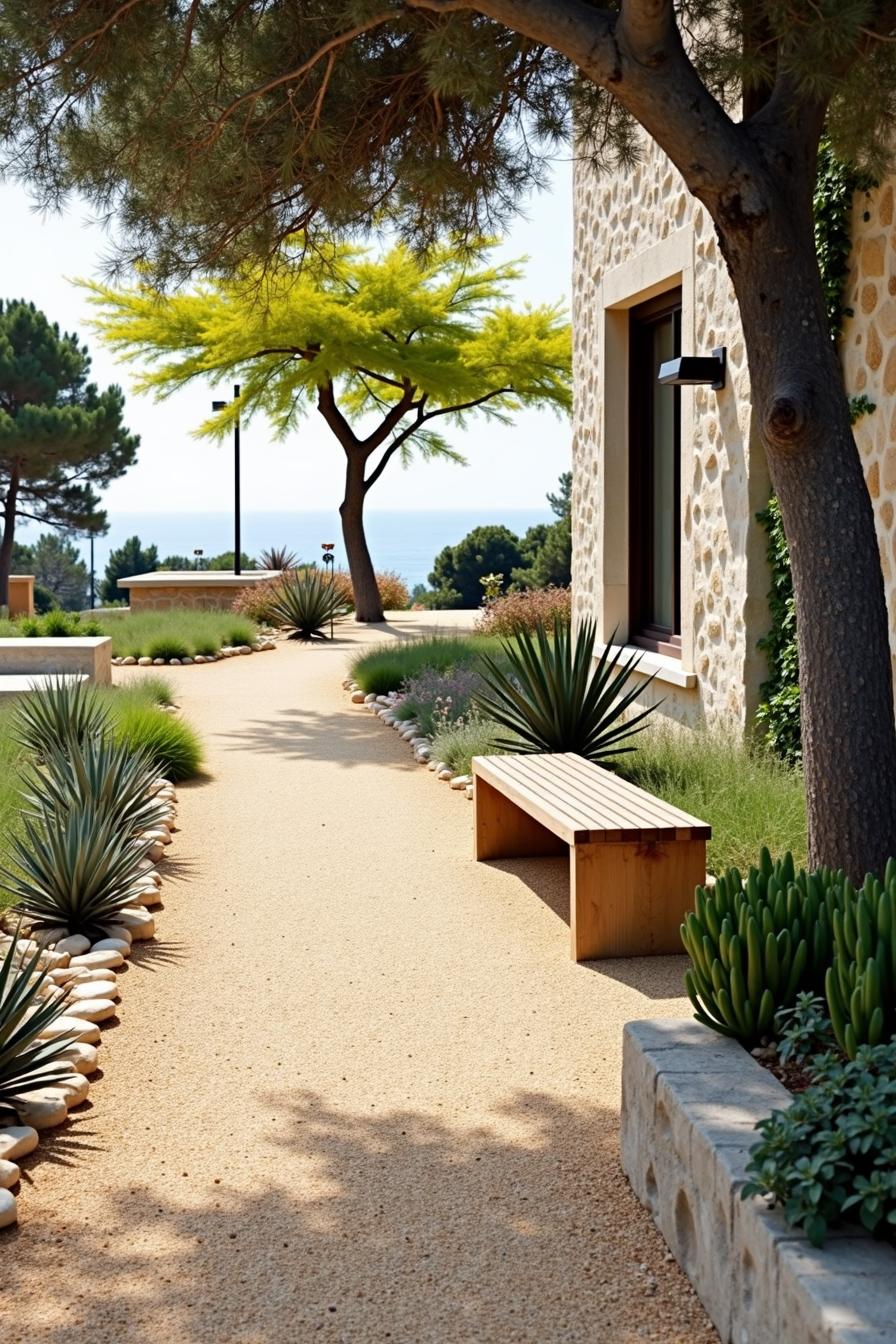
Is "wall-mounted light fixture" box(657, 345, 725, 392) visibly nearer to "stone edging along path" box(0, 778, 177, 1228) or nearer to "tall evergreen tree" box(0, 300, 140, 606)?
"stone edging along path" box(0, 778, 177, 1228)

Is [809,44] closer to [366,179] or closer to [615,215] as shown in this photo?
[366,179]

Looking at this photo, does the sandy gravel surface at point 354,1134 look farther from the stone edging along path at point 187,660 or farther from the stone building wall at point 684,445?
the stone edging along path at point 187,660

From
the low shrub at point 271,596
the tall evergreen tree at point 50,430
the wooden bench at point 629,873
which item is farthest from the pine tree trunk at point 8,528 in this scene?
the wooden bench at point 629,873

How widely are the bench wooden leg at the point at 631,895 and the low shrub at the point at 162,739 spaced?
4022 millimetres

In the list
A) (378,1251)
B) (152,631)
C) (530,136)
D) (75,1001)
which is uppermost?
(530,136)

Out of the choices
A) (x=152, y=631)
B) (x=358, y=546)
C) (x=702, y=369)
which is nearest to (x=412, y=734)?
(x=702, y=369)

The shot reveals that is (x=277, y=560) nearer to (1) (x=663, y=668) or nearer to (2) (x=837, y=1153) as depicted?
(1) (x=663, y=668)

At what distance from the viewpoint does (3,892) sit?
5.71 meters

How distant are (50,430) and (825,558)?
104ft

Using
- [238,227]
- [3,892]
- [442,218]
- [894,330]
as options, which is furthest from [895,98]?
[3,892]

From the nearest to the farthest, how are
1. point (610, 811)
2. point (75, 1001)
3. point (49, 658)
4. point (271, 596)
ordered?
1. point (75, 1001)
2. point (610, 811)
3. point (49, 658)
4. point (271, 596)

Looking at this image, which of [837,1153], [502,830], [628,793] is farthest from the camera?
[502,830]

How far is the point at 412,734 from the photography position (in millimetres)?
10805

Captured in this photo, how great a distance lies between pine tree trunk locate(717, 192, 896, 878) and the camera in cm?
440
